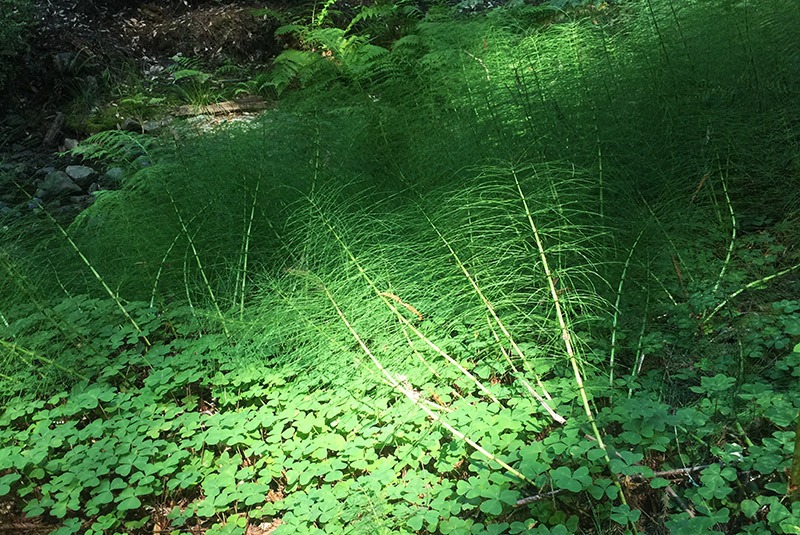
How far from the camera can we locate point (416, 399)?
5.40ft

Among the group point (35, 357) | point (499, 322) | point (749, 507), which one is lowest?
point (749, 507)

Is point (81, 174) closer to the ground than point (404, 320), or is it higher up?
higher up

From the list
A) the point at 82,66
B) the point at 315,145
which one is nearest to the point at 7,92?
the point at 82,66

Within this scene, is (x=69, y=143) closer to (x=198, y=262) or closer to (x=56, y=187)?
(x=56, y=187)

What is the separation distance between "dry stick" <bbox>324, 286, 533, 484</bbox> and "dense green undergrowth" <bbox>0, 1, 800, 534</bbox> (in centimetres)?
2

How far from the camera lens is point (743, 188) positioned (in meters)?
2.29

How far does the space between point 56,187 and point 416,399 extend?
11.2 ft

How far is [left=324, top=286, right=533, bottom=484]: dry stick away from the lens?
1.42 meters

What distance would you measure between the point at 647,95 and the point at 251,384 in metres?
1.83

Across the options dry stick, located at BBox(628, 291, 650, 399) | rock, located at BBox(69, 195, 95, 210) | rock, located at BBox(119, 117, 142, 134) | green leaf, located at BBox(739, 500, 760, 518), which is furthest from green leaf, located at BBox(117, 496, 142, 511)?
rock, located at BBox(119, 117, 142, 134)

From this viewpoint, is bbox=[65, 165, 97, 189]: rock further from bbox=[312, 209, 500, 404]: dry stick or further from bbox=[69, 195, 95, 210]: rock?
bbox=[312, 209, 500, 404]: dry stick

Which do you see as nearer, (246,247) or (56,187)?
(246,247)

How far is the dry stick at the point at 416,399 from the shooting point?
1.42 meters

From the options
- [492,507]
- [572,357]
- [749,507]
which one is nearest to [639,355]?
[572,357]
